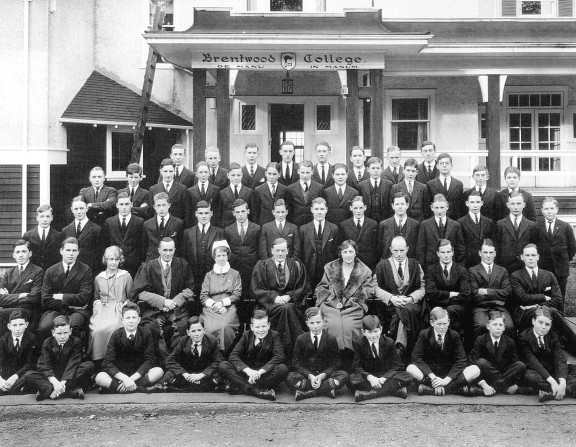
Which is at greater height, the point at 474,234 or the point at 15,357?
the point at 474,234

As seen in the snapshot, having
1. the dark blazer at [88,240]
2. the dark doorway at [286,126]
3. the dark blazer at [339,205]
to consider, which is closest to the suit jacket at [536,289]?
the dark blazer at [339,205]

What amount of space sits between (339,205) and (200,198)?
182cm

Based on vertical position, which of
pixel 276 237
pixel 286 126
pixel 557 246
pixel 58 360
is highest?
pixel 286 126

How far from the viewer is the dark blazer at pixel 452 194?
8.19 meters

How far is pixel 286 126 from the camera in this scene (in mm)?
14477

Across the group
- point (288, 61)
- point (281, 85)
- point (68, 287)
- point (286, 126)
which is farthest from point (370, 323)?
point (286, 126)

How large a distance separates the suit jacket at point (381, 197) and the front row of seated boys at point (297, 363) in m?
2.00

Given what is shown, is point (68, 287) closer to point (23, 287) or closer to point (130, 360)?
point (23, 287)

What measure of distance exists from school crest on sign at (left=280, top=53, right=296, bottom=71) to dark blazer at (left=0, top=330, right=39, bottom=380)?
7040 mm

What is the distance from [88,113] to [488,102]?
318 inches

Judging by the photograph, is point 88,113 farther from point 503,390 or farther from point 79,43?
point 503,390

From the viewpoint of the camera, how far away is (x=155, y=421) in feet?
18.9

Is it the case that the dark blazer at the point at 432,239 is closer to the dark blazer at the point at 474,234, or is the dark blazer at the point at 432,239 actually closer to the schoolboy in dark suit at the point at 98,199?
the dark blazer at the point at 474,234

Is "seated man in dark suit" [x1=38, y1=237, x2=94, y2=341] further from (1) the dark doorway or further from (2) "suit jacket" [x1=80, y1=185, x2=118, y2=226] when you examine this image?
(1) the dark doorway
